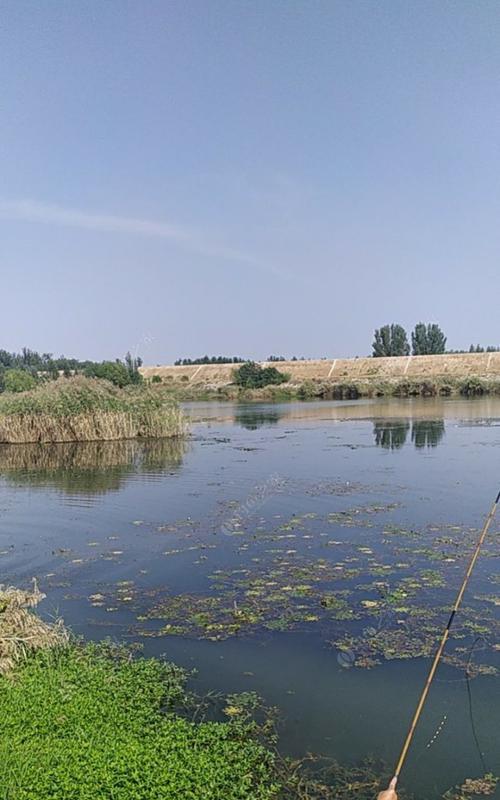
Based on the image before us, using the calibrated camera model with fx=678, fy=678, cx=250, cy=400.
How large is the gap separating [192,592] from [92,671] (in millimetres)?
2465

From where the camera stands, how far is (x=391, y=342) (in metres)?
79.9

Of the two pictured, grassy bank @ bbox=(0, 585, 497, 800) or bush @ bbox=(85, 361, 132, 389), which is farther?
bush @ bbox=(85, 361, 132, 389)

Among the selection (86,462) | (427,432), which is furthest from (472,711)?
(427,432)

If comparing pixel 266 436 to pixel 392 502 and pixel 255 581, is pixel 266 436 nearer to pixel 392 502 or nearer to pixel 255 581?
pixel 392 502

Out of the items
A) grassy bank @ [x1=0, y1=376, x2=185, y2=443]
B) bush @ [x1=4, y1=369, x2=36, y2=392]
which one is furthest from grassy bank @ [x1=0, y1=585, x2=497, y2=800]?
bush @ [x1=4, y1=369, x2=36, y2=392]

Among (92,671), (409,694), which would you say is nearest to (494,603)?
(409,694)

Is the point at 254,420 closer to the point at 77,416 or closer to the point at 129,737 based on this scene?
the point at 77,416

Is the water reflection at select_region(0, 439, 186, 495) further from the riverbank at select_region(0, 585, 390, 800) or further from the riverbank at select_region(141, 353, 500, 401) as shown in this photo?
the riverbank at select_region(141, 353, 500, 401)

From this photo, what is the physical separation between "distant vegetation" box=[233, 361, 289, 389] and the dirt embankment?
139cm

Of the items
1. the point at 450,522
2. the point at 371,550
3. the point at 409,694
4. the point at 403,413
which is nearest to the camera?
the point at 409,694

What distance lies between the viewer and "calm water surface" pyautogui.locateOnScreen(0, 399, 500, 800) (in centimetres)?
543

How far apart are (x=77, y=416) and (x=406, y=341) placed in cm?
6067

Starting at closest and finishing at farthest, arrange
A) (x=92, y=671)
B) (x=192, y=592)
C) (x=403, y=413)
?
(x=92, y=671) < (x=192, y=592) < (x=403, y=413)

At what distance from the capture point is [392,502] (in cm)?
1345
